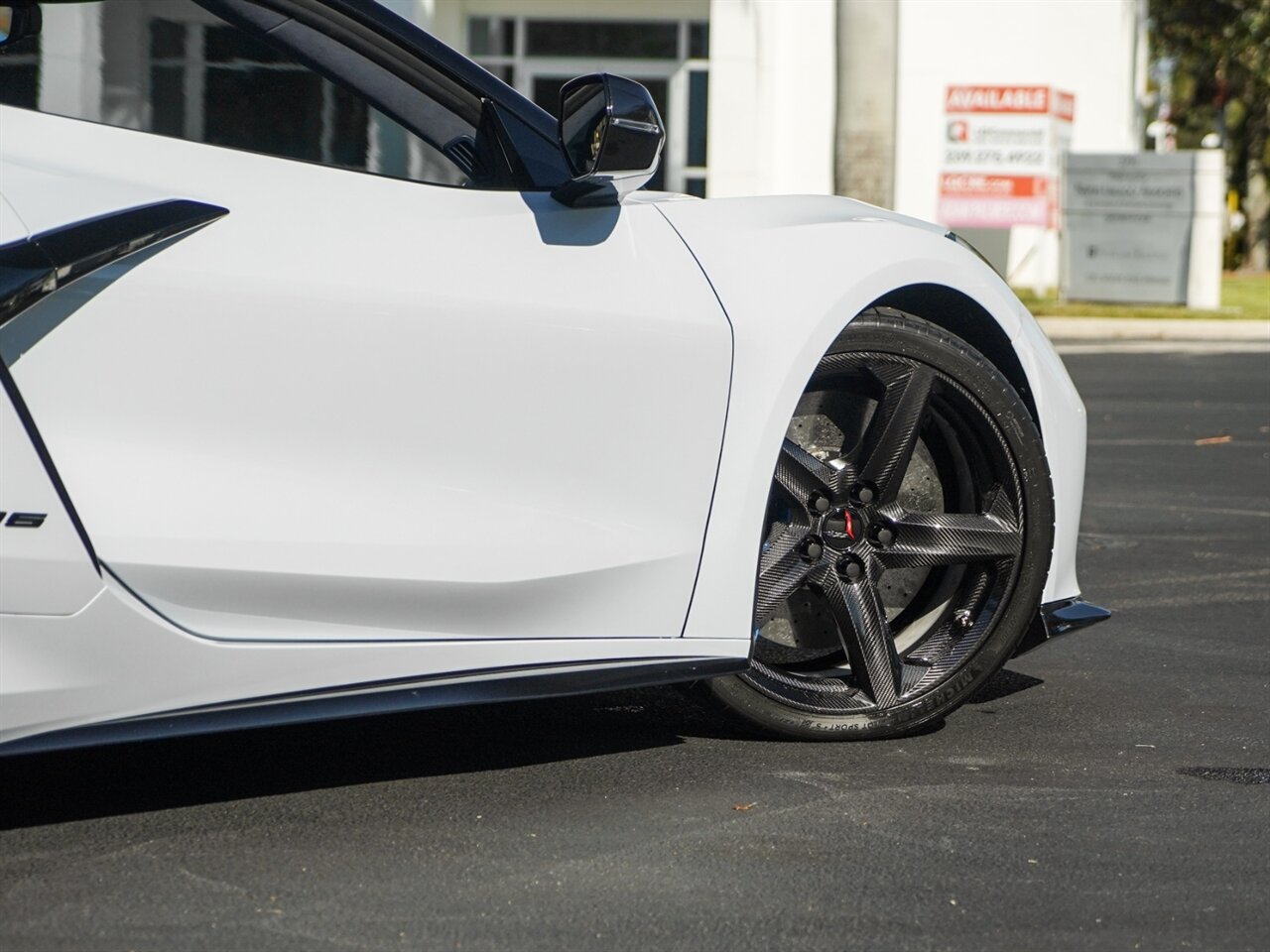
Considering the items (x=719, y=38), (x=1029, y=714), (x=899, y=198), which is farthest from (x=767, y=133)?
(x=1029, y=714)

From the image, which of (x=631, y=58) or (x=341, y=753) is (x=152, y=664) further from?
(x=631, y=58)

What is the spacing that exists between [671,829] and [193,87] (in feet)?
4.77

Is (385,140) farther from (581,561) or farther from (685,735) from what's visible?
(685,735)

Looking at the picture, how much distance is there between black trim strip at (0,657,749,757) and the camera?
9.82ft

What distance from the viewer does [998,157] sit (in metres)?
20.0

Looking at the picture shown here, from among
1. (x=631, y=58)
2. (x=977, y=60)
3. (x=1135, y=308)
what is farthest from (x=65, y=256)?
(x=977, y=60)

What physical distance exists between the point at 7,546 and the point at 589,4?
20255 mm

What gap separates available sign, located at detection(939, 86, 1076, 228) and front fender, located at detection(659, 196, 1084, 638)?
1652cm

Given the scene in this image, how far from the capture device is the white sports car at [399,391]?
2.88 m

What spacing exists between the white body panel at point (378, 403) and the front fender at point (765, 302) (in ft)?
0.15

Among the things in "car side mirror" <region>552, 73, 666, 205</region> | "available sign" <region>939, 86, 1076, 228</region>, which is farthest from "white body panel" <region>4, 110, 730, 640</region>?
"available sign" <region>939, 86, 1076, 228</region>

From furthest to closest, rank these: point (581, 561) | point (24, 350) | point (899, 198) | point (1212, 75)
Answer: point (1212, 75) < point (899, 198) < point (581, 561) < point (24, 350)

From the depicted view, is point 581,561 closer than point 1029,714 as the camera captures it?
Yes

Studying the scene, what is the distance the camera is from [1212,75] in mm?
37938
